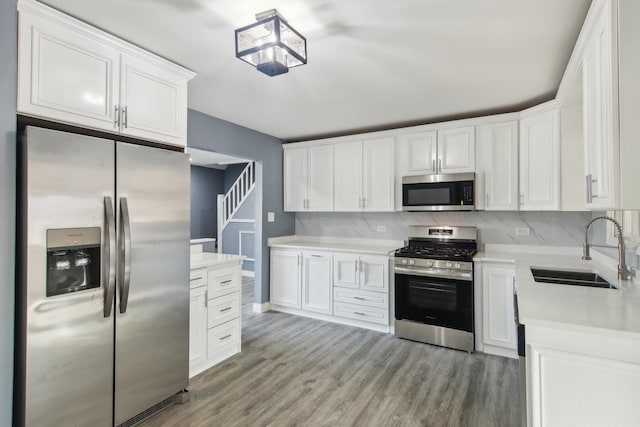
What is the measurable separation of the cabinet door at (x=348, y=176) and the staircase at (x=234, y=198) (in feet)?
10.1

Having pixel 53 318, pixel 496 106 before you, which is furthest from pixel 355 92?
pixel 53 318

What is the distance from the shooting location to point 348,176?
4289 mm

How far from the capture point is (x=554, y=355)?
140 centimetres

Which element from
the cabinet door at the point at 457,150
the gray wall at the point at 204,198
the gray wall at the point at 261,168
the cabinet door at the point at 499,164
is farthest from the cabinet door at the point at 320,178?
the gray wall at the point at 204,198

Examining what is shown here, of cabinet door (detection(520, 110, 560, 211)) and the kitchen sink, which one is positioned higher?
cabinet door (detection(520, 110, 560, 211))

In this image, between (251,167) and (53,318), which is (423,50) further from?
(251,167)

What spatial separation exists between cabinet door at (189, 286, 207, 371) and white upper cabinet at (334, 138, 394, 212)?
7.28 feet

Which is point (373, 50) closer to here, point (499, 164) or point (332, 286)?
point (499, 164)

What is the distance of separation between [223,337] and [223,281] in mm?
510

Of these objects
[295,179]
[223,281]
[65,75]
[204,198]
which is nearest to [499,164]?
[295,179]

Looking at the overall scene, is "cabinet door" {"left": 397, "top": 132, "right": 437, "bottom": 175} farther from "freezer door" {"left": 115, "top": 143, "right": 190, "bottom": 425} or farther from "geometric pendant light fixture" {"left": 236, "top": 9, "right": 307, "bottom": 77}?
"freezer door" {"left": 115, "top": 143, "right": 190, "bottom": 425}

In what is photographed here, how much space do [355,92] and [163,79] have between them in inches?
61.3

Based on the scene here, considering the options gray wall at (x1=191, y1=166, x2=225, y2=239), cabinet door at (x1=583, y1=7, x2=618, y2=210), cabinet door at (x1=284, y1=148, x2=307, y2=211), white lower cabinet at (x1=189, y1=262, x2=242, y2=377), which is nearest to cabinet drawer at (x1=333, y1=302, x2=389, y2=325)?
white lower cabinet at (x1=189, y1=262, x2=242, y2=377)

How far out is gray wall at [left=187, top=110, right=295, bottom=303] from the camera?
366cm
